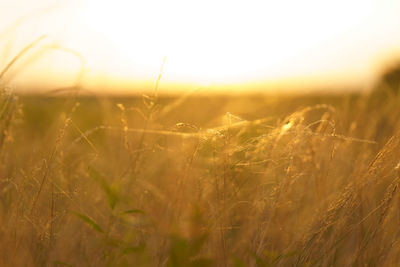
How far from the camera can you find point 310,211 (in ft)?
6.58

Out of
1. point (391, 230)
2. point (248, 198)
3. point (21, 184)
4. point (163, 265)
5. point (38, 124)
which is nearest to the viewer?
point (163, 265)

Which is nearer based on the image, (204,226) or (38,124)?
(204,226)

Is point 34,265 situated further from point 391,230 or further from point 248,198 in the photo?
point 391,230

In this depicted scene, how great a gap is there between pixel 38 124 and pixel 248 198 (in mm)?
5181

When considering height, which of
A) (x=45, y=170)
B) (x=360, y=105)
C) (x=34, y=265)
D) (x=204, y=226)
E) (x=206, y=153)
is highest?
(x=360, y=105)

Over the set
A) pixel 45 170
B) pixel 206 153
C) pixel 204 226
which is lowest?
pixel 204 226

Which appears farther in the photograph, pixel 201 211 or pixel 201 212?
pixel 201 211

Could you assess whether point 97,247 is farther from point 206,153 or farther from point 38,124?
point 38,124

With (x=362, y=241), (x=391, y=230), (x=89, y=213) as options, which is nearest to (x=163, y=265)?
(x=89, y=213)

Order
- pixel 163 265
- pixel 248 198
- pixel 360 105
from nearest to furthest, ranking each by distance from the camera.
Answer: pixel 163 265 < pixel 248 198 < pixel 360 105

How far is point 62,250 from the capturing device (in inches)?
65.6

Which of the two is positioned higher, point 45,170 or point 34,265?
point 45,170

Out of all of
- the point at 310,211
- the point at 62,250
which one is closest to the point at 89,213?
the point at 62,250

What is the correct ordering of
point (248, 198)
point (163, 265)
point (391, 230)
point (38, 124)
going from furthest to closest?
point (38, 124) → point (248, 198) → point (391, 230) → point (163, 265)
